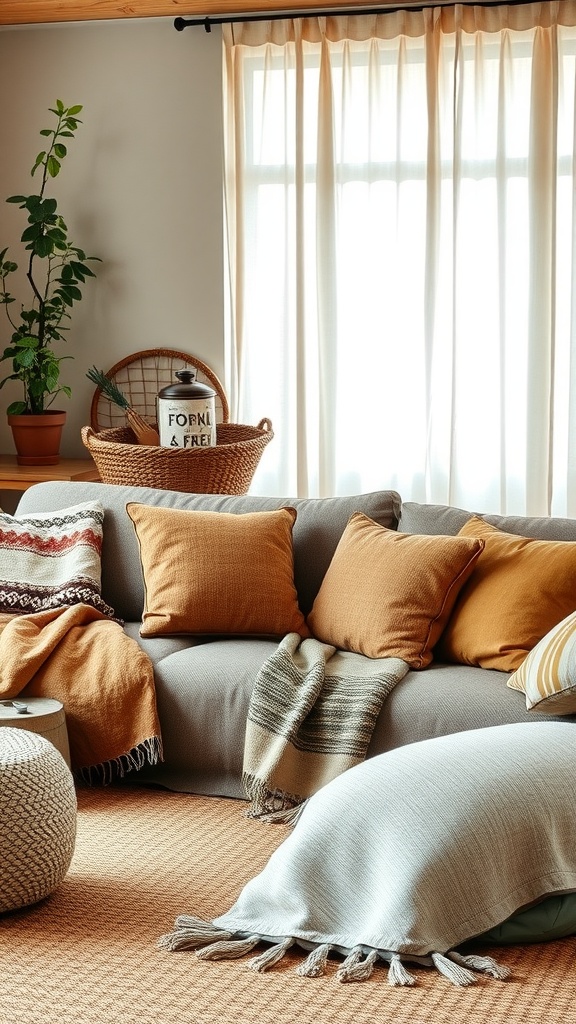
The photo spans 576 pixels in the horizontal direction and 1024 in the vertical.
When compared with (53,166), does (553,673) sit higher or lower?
lower

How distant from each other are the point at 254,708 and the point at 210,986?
1.00 m

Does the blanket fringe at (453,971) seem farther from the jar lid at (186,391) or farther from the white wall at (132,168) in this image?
the white wall at (132,168)

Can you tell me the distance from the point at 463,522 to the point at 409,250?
74.1 inches

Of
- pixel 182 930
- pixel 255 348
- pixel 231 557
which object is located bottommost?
pixel 182 930

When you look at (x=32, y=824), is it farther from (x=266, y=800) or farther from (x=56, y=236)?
(x=56, y=236)

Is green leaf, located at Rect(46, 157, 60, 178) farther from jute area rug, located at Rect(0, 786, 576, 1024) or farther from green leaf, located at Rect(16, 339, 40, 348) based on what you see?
jute area rug, located at Rect(0, 786, 576, 1024)

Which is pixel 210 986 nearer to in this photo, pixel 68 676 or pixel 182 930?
pixel 182 930

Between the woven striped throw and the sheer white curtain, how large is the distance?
6.81 ft

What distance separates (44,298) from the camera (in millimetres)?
5129

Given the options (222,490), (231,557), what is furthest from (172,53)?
(231,557)

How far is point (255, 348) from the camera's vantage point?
492cm

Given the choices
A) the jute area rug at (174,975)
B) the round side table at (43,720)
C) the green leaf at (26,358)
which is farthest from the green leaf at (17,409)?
the jute area rug at (174,975)

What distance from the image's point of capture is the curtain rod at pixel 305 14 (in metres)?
4.51

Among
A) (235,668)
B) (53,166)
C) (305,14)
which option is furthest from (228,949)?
(305,14)
